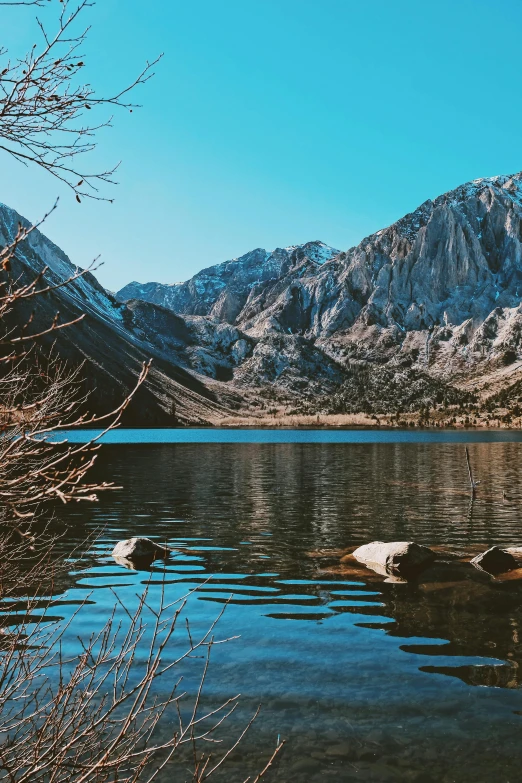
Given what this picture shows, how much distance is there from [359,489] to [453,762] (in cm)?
3989

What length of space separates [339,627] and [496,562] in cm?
896

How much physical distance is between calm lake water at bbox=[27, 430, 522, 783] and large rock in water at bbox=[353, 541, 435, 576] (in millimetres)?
747

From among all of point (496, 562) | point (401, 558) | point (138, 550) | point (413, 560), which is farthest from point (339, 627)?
point (138, 550)

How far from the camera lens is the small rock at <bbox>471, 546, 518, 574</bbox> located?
2191cm

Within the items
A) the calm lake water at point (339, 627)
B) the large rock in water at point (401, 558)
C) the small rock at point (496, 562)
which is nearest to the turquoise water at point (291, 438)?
the calm lake water at point (339, 627)

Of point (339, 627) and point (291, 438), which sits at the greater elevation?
point (339, 627)

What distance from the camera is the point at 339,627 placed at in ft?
53.4

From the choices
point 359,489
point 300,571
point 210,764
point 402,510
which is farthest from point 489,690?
point 359,489

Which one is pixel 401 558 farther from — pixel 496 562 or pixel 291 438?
pixel 291 438

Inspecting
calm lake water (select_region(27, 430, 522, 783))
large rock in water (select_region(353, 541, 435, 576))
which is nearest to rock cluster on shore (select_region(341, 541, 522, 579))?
large rock in water (select_region(353, 541, 435, 576))

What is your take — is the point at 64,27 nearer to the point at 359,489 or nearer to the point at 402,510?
the point at 402,510

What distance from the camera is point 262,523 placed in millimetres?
33969

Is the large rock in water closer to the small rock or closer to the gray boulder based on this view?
the small rock

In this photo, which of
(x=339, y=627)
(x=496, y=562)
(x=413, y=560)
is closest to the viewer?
(x=339, y=627)
